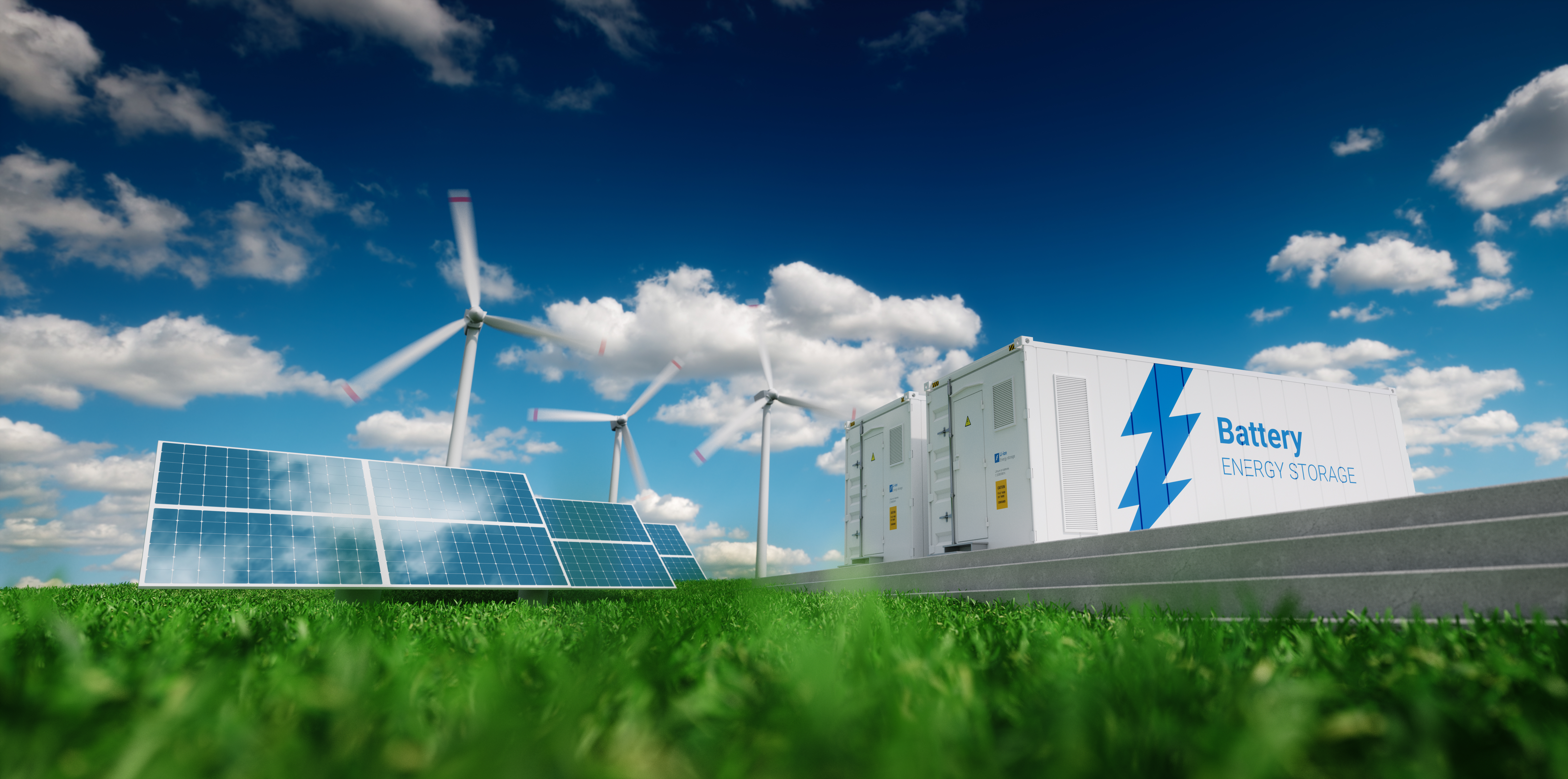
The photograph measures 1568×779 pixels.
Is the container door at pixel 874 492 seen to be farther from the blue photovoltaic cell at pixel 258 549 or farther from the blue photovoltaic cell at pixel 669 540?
the blue photovoltaic cell at pixel 258 549

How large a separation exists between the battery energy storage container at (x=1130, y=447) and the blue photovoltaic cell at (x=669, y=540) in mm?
10171

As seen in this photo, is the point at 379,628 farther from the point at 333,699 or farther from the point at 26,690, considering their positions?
the point at 333,699

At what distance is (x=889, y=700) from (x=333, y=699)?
100cm

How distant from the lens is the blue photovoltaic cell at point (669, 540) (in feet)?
69.5

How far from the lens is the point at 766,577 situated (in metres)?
19.1

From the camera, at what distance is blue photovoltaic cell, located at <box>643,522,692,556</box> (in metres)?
21.2

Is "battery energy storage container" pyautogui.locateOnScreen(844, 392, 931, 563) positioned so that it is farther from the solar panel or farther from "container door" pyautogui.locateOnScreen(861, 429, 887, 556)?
the solar panel

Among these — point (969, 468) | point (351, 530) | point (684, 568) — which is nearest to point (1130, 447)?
point (969, 468)

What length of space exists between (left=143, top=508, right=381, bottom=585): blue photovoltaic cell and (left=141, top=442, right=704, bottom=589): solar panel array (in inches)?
0.5

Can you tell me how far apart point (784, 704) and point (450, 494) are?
9.54m

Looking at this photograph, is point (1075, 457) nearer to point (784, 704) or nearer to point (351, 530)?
point (351, 530)

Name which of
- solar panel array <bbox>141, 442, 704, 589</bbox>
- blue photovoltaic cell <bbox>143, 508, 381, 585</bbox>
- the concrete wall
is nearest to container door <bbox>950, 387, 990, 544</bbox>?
the concrete wall

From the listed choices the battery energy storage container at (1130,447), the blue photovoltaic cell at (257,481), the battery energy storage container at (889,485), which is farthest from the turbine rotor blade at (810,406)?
the blue photovoltaic cell at (257,481)

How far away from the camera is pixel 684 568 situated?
21.2 m
